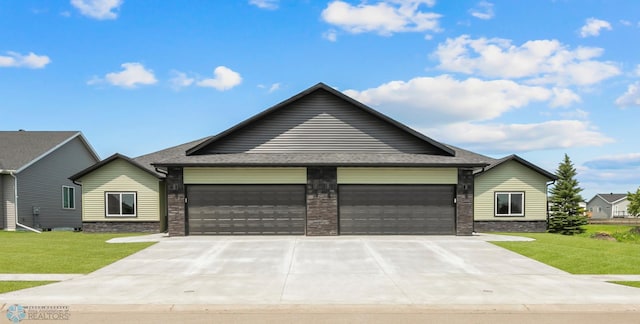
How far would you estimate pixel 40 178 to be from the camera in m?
29.9

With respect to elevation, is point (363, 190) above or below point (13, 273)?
above

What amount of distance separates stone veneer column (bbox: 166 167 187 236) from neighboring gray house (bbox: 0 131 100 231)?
11.3 m

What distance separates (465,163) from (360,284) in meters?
12.0

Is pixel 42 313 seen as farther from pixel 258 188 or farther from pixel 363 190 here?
pixel 363 190

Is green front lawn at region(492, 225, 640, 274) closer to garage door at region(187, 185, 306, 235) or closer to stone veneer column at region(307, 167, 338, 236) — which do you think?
stone veneer column at region(307, 167, 338, 236)

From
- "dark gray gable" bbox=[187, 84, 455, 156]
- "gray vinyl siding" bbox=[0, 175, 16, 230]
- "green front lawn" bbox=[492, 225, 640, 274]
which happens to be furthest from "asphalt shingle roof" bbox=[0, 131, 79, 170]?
"green front lawn" bbox=[492, 225, 640, 274]

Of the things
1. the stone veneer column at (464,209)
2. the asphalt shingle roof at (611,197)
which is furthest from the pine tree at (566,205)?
the asphalt shingle roof at (611,197)

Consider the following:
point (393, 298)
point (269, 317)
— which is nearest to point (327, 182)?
point (393, 298)

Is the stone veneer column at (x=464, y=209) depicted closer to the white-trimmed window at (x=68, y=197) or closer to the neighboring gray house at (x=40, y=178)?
the neighboring gray house at (x=40, y=178)

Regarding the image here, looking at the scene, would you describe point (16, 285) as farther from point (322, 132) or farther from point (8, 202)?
point (8, 202)

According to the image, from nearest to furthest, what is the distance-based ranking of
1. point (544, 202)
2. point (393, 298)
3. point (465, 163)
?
point (393, 298) < point (465, 163) < point (544, 202)

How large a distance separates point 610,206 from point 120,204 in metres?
86.2

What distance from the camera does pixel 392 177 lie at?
74.8 feet

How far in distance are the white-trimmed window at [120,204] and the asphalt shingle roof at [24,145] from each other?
666cm
